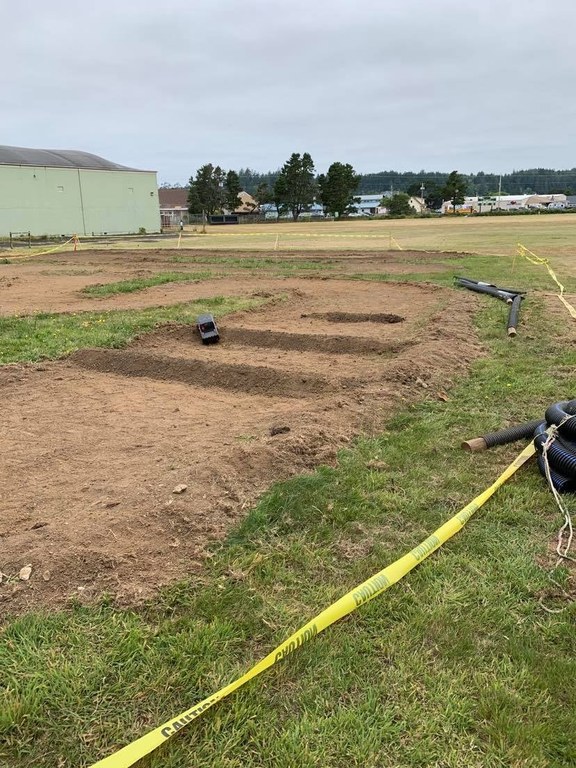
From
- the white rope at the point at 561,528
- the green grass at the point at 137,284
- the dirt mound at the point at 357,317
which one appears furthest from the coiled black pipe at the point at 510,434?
the green grass at the point at 137,284

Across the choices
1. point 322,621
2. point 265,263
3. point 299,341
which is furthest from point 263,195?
point 322,621

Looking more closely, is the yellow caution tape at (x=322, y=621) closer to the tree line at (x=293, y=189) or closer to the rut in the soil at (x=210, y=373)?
the rut in the soil at (x=210, y=373)

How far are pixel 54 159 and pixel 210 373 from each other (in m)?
59.6

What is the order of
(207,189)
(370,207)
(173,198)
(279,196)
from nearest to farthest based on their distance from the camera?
(207,189) → (279,196) → (173,198) → (370,207)

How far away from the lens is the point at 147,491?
3.67 m

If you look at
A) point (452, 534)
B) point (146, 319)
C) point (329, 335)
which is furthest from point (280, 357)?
point (452, 534)

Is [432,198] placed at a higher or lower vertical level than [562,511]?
higher

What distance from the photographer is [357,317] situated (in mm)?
10000

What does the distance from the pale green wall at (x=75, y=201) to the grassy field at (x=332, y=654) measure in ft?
184

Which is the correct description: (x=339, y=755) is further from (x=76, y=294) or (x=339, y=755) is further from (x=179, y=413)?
(x=76, y=294)

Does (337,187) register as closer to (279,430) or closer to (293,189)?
(293,189)

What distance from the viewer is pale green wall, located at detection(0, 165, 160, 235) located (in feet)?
169

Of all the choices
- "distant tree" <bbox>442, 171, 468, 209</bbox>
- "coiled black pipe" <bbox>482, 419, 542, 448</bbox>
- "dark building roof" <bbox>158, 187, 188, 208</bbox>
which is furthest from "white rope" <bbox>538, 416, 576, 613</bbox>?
"dark building roof" <bbox>158, 187, 188, 208</bbox>

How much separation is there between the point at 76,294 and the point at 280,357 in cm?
798
